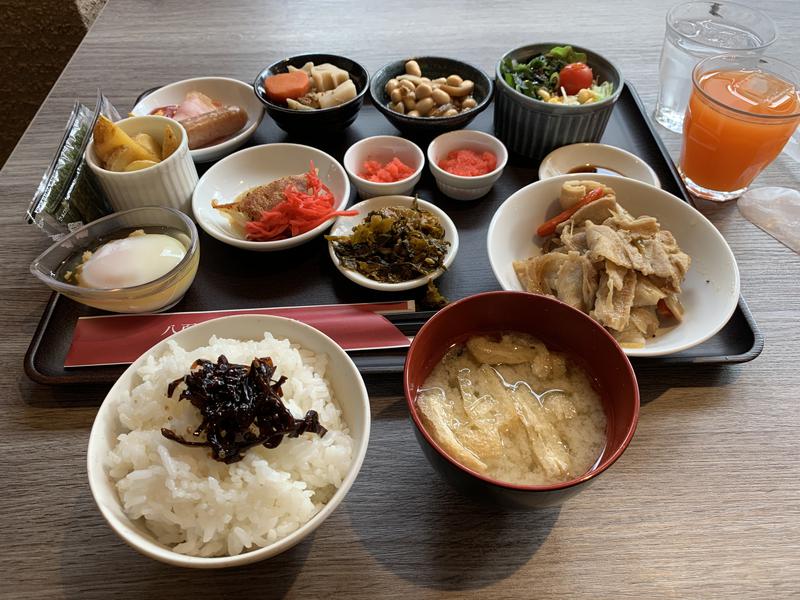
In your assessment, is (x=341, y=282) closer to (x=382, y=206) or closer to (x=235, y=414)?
(x=382, y=206)

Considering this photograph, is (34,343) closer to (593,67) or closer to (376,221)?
(376,221)

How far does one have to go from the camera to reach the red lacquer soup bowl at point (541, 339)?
105 cm

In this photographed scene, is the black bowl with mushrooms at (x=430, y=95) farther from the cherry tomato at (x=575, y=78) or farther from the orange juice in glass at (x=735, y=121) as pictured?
the orange juice in glass at (x=735, y=121)

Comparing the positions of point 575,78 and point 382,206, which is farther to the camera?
point 575,78

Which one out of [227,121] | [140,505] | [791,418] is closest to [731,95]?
[791,418]

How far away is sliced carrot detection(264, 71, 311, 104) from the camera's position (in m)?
2.38

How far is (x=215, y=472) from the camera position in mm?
1153

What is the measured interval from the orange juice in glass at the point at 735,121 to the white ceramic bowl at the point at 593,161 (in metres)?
0.17

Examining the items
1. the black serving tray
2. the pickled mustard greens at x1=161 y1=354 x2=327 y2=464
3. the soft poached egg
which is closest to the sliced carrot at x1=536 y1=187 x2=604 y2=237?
the black serving tray

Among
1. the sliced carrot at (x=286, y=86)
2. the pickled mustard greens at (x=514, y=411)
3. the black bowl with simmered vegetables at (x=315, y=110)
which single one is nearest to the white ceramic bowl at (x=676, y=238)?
the pickled mustard greens at (x=514, y=411)

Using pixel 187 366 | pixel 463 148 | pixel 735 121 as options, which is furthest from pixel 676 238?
pixel 187 366

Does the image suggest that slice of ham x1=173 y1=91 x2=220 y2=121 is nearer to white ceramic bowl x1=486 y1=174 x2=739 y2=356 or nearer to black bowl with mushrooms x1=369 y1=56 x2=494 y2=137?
black bowl with mushrooms x1=369 y1=56 x2=494 y2=137

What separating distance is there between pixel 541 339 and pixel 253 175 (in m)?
1.47

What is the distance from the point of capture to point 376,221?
188 centimetres
